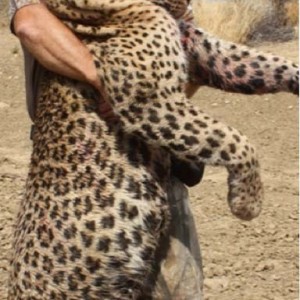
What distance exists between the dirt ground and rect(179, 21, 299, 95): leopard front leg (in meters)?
2.65

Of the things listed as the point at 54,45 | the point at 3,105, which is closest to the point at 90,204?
the point at 54,45

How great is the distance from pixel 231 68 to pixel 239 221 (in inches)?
138

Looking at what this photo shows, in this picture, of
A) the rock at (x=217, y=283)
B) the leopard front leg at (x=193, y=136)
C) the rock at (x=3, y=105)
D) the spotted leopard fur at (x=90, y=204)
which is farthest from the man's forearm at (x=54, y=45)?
the rock at (x=3, y=105)

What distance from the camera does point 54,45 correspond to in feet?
8.16

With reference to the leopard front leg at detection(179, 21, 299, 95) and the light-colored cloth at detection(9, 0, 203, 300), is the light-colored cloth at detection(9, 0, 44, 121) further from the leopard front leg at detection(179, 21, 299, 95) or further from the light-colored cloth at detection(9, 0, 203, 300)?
the leopard front leg at detection(179, 21, 299, 95)

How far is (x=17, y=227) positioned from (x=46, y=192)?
7.9 inches

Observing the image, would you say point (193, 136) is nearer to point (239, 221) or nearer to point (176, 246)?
point (176, 246)

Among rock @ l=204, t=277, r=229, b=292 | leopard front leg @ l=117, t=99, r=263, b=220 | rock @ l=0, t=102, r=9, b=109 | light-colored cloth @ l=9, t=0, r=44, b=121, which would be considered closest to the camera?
leopard front leg @ l=117, t=99, r=263, b=220

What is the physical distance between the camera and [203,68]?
273 centimetres

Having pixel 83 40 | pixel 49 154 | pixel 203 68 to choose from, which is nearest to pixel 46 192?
pixel 49 154

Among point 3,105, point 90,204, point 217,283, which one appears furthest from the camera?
point 3,105

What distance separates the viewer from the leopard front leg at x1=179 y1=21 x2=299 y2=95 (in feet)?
8.85

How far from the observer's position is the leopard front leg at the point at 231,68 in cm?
270

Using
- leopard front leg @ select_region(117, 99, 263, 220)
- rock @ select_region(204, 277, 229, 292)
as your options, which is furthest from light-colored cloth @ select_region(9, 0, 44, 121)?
rock @ select_region(204, 277, 229, 292)
